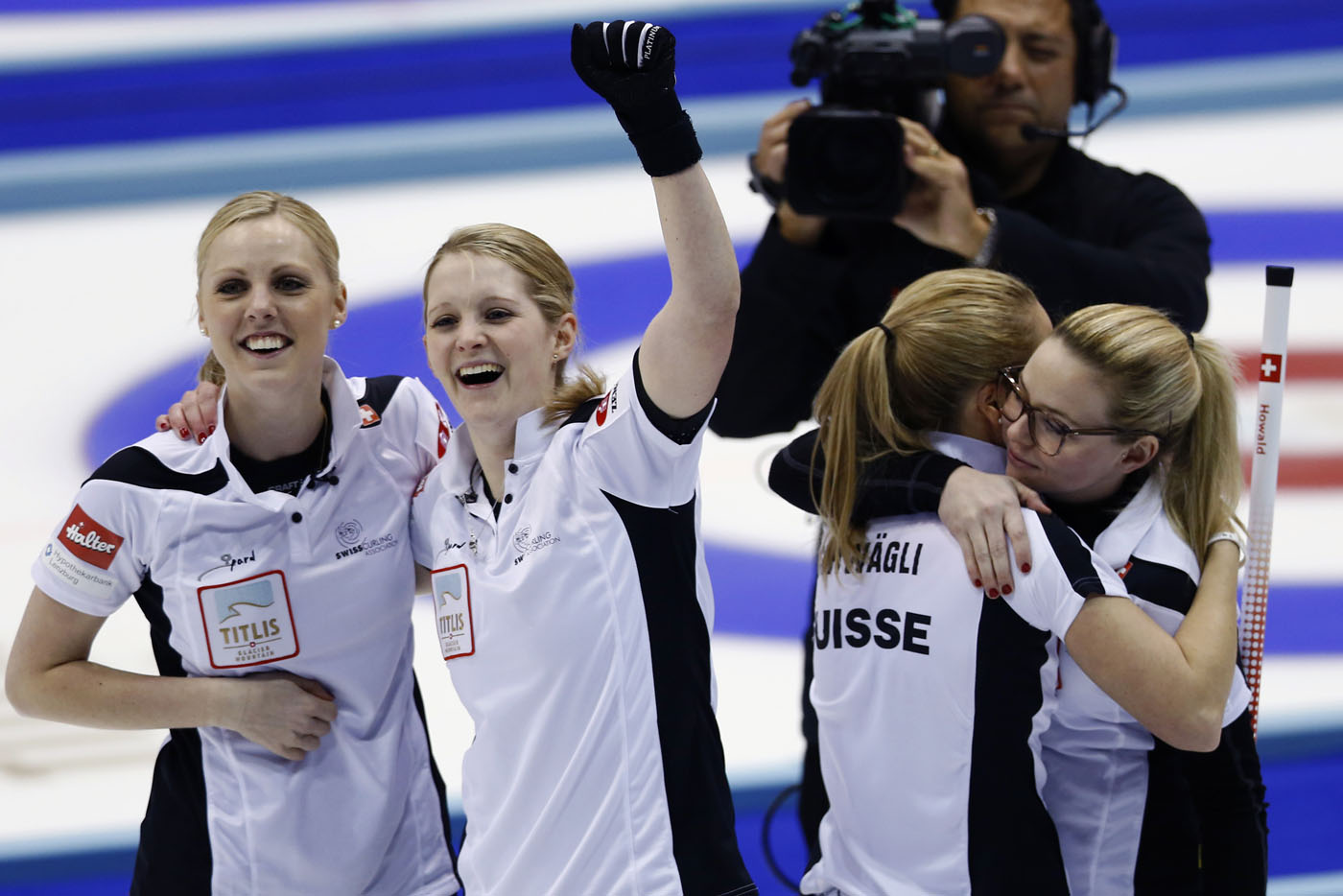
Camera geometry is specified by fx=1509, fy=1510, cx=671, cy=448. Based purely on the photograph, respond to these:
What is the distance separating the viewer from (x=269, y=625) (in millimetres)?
2092

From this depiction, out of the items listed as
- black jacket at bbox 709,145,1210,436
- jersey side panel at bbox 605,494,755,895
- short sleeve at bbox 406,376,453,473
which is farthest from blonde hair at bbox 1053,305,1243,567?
short sleeve at bbox 406,376,453,473

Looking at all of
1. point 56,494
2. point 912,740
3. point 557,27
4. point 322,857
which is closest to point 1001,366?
point 912,740

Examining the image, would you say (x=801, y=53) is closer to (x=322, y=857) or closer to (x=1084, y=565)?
(x=1084, y=565)

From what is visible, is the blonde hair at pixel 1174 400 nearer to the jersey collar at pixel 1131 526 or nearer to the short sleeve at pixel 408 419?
the jersey collar at pixel 1131 526

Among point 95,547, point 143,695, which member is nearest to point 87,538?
point 95,547

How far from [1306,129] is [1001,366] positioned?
639 centimetres

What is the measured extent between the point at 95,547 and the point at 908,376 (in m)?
1.11

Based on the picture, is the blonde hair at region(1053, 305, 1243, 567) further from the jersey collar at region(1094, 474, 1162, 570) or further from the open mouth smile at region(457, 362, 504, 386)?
the open mouth smile at region(457, 362, 504, 386)

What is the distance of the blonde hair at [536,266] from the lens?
2.04 metres

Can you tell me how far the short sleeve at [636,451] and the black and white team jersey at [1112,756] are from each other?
1.65ft

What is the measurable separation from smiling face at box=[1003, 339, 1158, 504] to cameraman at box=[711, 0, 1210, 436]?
0.75 meters

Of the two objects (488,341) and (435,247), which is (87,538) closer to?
(488,341)

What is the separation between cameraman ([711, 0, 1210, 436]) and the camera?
2.73 meters

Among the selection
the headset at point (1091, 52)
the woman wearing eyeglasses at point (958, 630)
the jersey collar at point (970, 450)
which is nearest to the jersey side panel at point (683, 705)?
the woman wearing eyeglasses at point (958, 630)
